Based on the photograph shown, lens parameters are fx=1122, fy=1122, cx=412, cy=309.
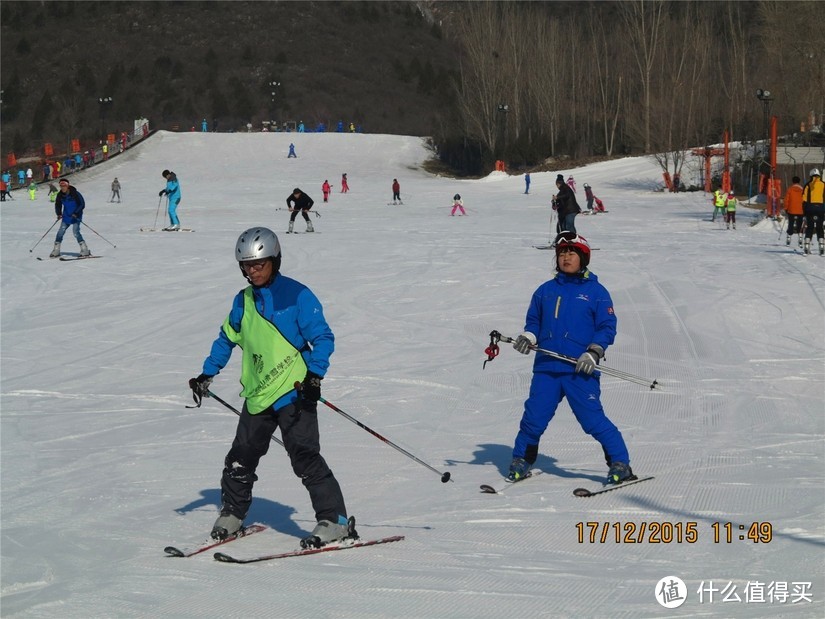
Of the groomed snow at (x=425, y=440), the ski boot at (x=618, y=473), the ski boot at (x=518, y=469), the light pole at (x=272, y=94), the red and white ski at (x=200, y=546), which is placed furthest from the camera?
the light pole at (x=272, y=94)

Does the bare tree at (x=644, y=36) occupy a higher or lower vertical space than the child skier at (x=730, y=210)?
higher

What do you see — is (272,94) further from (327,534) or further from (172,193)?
(327,534)

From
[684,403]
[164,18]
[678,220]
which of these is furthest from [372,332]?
[164,18]

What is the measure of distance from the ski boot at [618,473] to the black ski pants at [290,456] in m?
1.82

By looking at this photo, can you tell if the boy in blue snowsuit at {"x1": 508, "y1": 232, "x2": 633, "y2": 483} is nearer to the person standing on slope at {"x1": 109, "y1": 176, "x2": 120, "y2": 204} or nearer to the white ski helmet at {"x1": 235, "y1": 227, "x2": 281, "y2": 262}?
the white ski helmet at {"x1": 235, "y1": 227, "x2": 281, "y2": 262}

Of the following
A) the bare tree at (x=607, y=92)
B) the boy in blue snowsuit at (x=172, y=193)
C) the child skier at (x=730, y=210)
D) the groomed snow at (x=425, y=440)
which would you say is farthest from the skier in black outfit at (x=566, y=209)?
the bare tree at (x=607, y=92)

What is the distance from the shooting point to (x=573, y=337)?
639 centimetres

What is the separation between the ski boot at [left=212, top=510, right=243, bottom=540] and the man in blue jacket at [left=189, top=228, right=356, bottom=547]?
263 millimetres

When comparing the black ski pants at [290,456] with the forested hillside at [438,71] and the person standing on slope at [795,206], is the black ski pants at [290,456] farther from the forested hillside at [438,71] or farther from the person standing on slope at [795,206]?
the forested hillside at [438,71]

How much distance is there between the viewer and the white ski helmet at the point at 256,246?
5.16 metres

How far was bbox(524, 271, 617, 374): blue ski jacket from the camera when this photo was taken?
6.36 m

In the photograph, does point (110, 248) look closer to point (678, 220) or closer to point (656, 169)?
point (678, 220)

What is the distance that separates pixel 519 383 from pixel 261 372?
18.5ft

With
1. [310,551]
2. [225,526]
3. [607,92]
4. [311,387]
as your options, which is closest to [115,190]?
[225,526]
